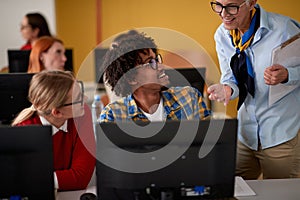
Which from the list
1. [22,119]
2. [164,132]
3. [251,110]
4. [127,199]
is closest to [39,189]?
[127,199]

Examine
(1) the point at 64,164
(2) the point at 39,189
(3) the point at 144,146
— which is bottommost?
(1) the point at 64,164

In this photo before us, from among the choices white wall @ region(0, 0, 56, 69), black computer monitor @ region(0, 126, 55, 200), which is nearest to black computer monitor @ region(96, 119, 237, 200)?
black computer monitor @ region(0, 126, 55, 200)

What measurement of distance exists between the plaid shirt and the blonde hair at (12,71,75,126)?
0.20 metres

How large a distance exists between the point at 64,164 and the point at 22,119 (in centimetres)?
27

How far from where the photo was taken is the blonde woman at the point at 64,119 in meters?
1.93

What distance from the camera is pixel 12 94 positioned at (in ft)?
8.35

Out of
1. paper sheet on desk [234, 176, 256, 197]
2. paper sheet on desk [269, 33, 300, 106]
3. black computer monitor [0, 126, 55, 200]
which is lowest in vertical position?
paper sheet on desk [234, 176, 256, 197]

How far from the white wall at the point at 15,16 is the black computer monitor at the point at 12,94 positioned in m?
2.47

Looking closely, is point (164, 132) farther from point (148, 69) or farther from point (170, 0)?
point (170, 0)

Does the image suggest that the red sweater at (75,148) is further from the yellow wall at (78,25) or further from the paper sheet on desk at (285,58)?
the yellow wall at (78,25)

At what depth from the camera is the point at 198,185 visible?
1.46 m

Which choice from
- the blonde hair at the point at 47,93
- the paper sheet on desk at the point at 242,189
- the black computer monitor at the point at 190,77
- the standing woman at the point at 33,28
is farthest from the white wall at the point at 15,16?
the paper sheet on desk at the point at 242,189

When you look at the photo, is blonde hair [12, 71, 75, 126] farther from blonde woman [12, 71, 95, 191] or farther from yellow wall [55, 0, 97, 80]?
yellow wall [55, 0, 97, 80]

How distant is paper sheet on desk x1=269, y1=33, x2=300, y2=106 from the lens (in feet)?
6.60
